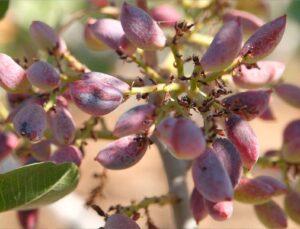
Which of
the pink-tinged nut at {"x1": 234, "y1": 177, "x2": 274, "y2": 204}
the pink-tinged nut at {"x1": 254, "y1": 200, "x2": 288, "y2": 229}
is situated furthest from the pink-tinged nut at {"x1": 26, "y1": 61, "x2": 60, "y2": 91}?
the pink-tinged nut at {"x1": 254, "y1": 200, "x2": 288, "y2": 229}

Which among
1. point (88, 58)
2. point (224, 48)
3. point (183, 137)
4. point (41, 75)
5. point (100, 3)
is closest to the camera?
point (183, 137)

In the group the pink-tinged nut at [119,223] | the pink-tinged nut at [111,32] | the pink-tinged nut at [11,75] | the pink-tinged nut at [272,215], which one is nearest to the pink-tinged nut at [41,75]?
the pink-tinged nut at [11,75]

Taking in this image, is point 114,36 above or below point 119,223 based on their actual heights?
above

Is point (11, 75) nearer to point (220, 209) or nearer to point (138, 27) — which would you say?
point (138, 27)

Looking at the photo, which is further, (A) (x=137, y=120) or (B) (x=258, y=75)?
(B) (x=258, y=75)

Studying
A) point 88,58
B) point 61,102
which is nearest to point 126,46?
point 61,102

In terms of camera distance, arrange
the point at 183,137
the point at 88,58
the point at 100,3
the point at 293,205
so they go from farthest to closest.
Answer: the point at 88,58 → the point at 100,3 → the point at 293,205 → the point at 183,137
